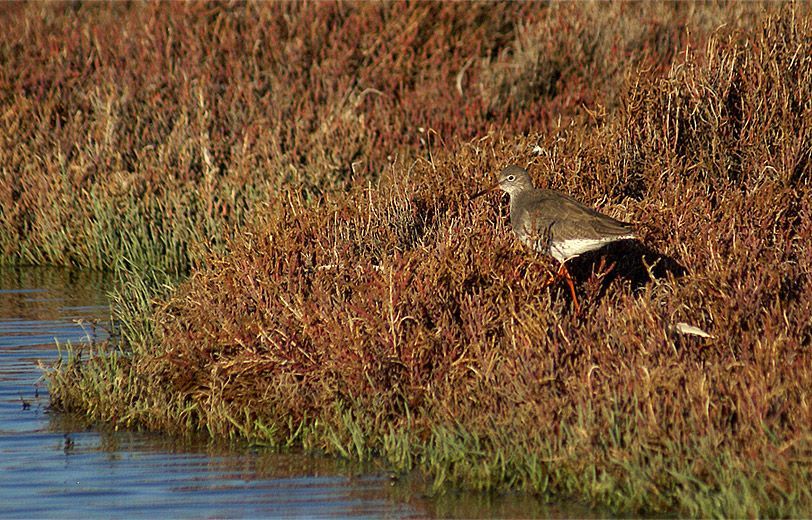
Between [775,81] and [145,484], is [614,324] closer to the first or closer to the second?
[145,484]

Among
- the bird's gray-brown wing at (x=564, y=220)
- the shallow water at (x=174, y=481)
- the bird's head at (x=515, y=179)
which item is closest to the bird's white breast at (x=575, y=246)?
the bird's gray-brown wing at (x=564, y=220)

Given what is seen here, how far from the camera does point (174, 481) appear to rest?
19.8 feet

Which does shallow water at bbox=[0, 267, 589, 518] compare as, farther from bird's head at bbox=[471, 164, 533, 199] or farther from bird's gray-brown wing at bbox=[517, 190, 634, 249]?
bird's head at bbox=[471, 164, 533, 199]

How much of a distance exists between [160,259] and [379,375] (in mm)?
5812

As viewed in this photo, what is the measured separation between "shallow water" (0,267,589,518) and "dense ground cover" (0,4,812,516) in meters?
0.17

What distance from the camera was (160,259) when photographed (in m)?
11.8

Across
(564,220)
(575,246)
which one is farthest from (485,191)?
(575,246)

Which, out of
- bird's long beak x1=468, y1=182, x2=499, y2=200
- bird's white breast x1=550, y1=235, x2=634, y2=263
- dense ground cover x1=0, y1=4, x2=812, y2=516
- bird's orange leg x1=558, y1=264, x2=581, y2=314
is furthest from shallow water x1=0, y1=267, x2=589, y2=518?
bird's long beak x1=468, y1=182, x2=499, y2=200

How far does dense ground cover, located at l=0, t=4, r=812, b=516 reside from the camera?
5.52m

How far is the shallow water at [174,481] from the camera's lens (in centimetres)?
555

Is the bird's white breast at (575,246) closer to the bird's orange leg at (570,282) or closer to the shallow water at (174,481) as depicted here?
the bird's orange leg at (570,282)

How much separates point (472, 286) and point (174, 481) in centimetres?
207

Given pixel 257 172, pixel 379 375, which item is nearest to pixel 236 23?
pixel 257 172

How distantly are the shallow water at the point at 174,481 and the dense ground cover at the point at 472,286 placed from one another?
0.17 metres
